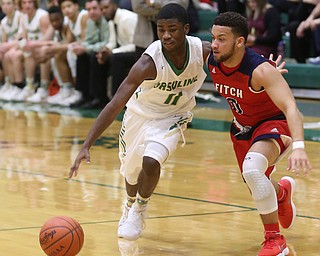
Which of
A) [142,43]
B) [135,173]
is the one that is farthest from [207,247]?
[142,43]

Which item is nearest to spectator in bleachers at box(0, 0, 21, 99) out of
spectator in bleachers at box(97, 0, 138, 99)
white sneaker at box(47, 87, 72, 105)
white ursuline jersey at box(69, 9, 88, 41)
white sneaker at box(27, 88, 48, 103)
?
white sneaker at box(27, 88, 48, 103)

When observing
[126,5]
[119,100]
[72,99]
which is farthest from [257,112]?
[126,5]

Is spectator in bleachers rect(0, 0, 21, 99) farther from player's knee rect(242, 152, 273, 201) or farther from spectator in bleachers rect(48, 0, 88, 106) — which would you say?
player's knee rect(242, 152, 273, 201)

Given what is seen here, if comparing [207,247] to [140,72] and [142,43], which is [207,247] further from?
[142,43]

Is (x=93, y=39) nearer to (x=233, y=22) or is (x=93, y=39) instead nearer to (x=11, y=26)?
(x=11, y=26)

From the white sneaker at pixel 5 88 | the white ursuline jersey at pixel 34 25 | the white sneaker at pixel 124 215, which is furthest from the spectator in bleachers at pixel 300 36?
the white sneaker at pixel 124 215

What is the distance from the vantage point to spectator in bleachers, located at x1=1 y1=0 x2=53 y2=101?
584 inches

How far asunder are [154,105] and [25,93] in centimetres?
954

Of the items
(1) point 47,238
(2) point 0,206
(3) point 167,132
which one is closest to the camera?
(1) point 47,238

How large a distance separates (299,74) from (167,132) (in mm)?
7536

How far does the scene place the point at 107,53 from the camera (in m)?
13.1

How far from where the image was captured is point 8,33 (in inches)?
622

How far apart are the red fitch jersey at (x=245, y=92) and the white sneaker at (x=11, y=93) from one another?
1008cm

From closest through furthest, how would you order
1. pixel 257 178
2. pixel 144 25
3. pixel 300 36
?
pixel 257 178, pixel 144 25, pixel 300 36
